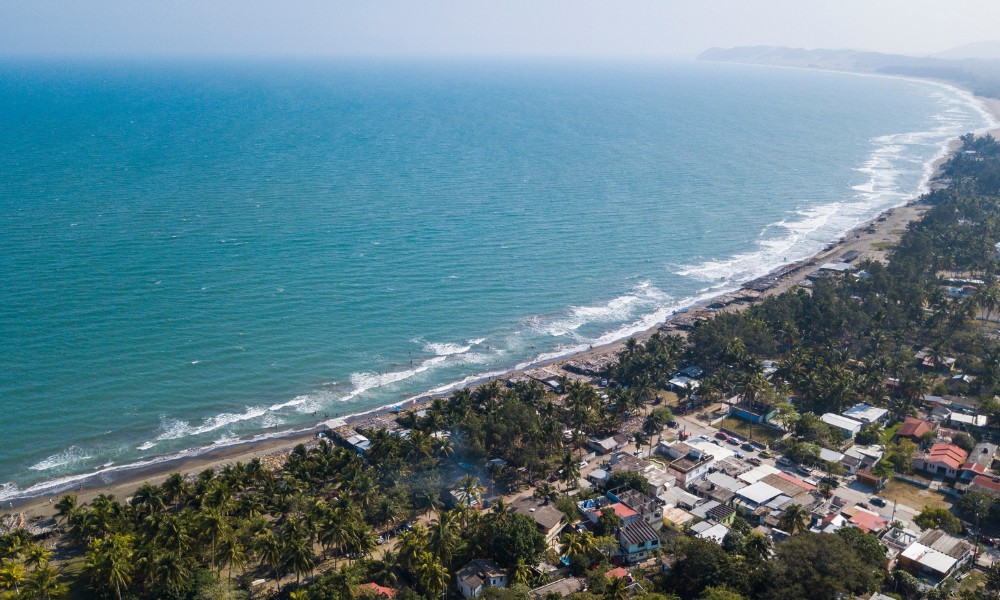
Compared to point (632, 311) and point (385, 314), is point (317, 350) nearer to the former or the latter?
point (385, 314)

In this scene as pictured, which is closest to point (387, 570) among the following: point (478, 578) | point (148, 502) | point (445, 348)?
point (478, 578)

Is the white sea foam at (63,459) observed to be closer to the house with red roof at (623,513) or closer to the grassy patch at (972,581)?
the house with red roof at (623,513)

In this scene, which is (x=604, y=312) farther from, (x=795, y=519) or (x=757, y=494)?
(x=795, y=519)

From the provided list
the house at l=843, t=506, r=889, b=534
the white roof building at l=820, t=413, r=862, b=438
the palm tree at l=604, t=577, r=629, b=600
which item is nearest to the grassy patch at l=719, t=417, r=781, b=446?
the white roof building at l=820, t=413, r=862, b=438

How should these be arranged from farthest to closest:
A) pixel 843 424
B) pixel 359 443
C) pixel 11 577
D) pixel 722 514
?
pixel 843 424 → pixel 359 443 → pixel 722 514 → pixel 11 577

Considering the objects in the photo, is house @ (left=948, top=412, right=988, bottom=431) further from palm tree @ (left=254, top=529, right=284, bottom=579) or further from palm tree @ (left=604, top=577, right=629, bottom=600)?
palm tree @ (left=254, top=529, right=284, bottom=579)

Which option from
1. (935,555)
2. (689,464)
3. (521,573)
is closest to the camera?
(521,573)
